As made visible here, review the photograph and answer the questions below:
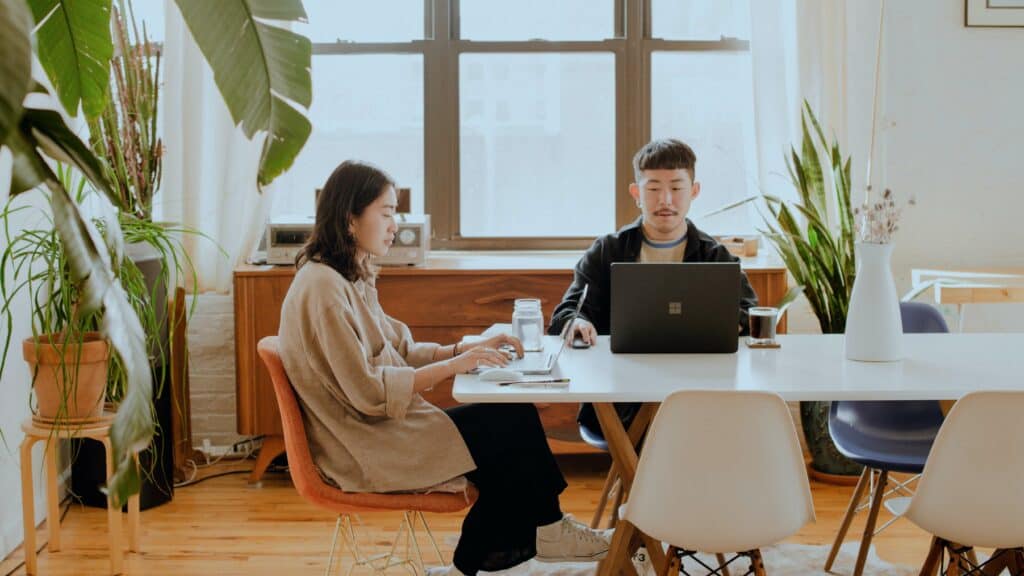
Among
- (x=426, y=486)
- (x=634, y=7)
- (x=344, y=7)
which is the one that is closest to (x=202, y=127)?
(x=344, y=7)

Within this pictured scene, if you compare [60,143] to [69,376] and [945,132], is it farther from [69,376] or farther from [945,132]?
[945,132]

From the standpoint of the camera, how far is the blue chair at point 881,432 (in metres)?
3.02

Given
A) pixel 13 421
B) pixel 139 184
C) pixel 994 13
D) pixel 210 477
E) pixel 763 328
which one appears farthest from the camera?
pixel 994 13

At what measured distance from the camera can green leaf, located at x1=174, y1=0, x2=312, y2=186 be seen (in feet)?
4.07

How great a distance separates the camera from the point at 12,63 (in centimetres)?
75

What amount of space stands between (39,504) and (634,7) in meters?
2.92

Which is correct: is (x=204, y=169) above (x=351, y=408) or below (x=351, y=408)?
above

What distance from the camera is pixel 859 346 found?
2762mm

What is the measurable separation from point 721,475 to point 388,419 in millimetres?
879

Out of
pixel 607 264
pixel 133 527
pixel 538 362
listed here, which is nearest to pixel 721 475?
pixel 538 362

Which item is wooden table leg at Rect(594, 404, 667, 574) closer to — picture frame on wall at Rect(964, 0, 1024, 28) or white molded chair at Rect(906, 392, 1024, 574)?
white molded chair at Rect(906, 392, 1024, 574)

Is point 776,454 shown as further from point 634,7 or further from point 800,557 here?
point 634,7

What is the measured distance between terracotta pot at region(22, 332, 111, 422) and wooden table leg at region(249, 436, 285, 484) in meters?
1.03

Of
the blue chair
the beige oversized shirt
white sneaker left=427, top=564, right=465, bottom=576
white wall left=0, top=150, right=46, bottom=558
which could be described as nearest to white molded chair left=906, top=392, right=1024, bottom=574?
the blue chair
